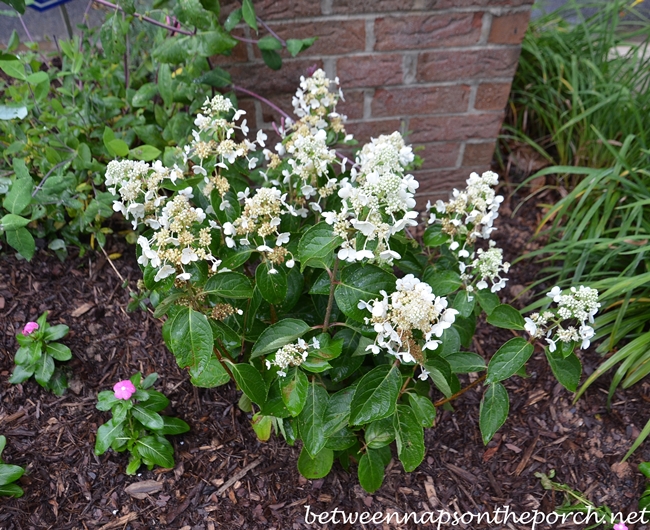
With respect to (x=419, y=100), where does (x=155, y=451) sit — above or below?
below

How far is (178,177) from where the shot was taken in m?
1.07

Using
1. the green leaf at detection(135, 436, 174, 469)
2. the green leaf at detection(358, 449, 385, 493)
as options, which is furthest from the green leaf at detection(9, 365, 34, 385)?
the green leaf at detection(358, 449, 385, 493)

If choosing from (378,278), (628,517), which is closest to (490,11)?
(378,278)

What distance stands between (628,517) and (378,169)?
1213 mm

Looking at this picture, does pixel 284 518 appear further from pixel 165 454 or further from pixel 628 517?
pixel 628 517

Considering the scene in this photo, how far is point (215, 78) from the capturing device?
5.27 ft

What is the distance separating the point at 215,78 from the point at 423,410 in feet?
3.81

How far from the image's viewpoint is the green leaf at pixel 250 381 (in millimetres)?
1093

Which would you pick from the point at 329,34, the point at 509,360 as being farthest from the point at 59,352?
the point at 329,34

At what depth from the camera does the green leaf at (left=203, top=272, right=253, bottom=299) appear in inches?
40.6

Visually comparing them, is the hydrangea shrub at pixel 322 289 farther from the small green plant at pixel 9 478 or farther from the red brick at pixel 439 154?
the red brick at pixel 439 154

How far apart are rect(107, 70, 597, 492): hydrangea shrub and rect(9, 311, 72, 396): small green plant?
43cm

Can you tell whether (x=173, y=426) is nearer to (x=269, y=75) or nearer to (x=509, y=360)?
(x=509, y=360)

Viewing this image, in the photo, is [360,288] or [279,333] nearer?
[360,288]
